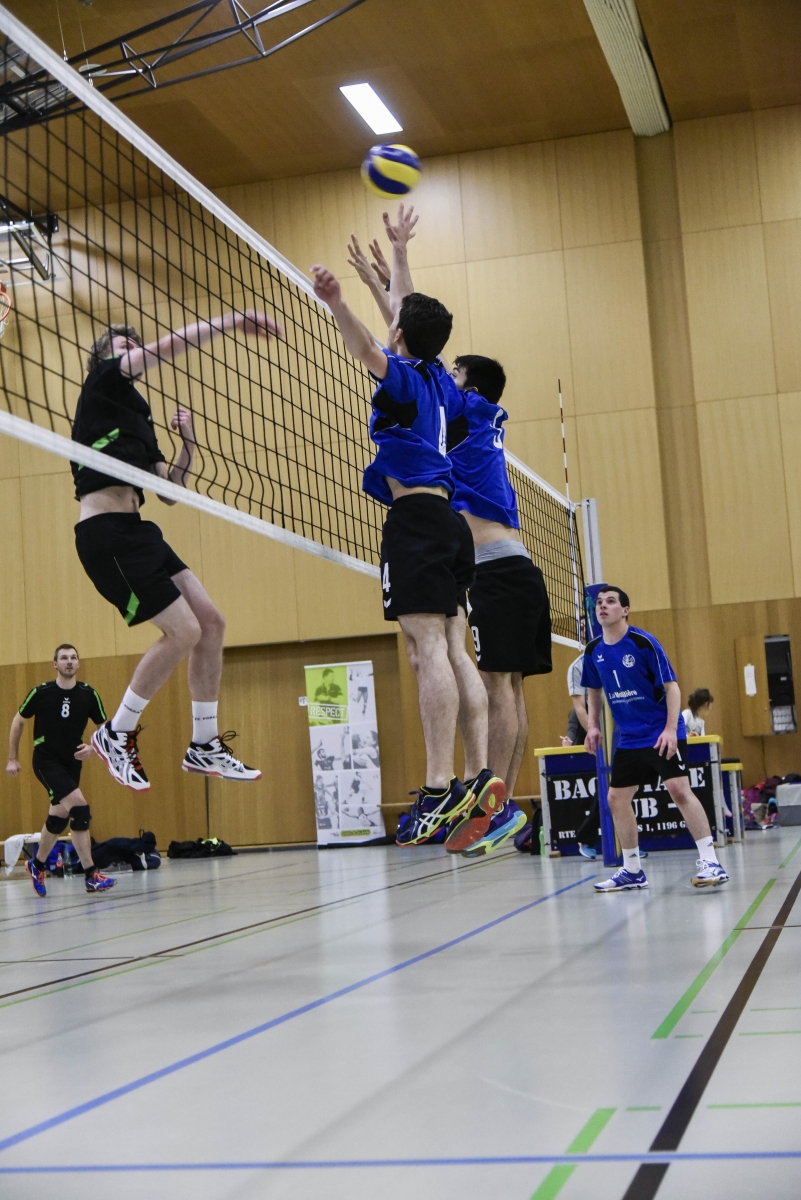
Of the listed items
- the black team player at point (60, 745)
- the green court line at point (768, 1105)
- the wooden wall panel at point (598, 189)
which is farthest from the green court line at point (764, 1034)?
the wooden wall panel at point (598, 189)

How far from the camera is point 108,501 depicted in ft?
17.9

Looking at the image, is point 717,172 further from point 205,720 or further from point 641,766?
point 205,720

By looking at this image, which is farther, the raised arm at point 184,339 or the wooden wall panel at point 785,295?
the wooden wall panel at point 785,295

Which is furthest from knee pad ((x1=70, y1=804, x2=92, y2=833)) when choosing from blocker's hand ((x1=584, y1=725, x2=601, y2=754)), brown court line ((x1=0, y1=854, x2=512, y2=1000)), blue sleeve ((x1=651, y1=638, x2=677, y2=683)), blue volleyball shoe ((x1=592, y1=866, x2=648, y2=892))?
blue sleeve ((x1=651, y1=638, x2=677, y2=683))

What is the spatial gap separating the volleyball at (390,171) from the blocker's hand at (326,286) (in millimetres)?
1453

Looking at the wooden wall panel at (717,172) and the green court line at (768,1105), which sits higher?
the wooden wall panel at (717,172)

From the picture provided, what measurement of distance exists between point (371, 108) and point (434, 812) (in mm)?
12940

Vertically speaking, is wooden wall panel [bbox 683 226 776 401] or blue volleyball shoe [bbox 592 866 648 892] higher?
wooden wall panel [bbox 683 226 776 401]

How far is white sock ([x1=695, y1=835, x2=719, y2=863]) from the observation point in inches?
281

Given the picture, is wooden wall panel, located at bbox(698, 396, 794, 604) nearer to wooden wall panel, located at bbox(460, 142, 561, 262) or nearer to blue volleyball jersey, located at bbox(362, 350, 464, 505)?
wooden wall panel, located at bbox(460, 142, 561, 262)

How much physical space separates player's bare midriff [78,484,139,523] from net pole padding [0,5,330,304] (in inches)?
47.6

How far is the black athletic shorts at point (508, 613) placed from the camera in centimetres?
598

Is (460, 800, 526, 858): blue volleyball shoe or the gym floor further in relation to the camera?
(460, 800, 526, 858): blue volleyball shoe

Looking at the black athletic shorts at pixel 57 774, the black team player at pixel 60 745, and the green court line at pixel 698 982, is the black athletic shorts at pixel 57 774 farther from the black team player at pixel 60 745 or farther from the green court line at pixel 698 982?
the green court line at pixel 698 982
